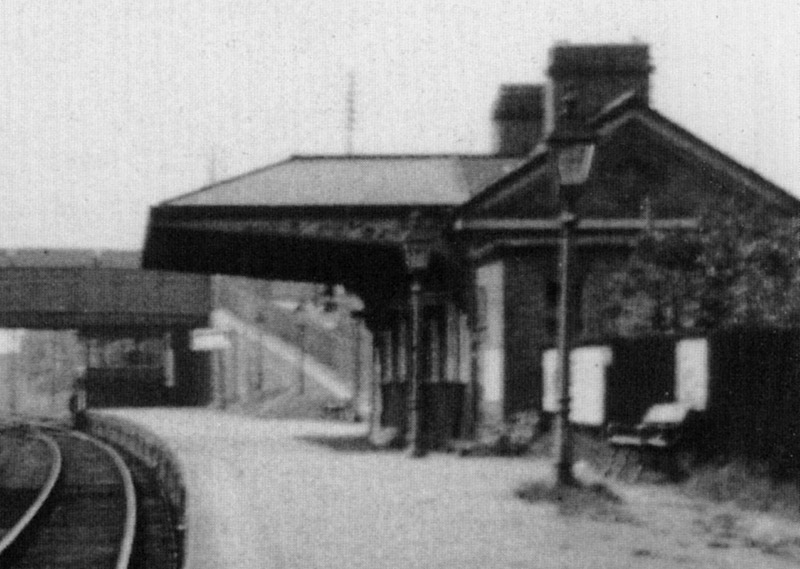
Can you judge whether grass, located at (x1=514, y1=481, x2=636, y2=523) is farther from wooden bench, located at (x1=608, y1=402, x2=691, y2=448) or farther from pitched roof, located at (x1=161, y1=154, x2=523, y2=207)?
pitched roof, located at (x1=161, y1=154, x2=523, y2=207)

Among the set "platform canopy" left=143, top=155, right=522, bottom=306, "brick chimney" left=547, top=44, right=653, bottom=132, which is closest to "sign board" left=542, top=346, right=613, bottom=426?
"platform canopy" left=143, top=155, right=522, bottom=306

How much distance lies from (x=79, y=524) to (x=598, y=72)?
44.9 ft

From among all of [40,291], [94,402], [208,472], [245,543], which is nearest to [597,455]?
[208,472]

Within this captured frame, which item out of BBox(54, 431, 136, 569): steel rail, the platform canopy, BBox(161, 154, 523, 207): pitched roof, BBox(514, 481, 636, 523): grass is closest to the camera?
BBox(514, 481, 636, 523): grass

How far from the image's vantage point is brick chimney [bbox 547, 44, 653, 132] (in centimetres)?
2858

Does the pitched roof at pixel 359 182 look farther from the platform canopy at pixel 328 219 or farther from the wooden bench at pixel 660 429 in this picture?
the wooden bench at pixel 660 429

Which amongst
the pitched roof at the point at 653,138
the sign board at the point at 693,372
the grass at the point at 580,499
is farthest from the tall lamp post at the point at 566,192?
the pitched roof at the point at 653,138

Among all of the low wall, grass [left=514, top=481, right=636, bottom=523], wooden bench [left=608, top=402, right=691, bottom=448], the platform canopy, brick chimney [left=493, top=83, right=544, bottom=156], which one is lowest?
the low wall

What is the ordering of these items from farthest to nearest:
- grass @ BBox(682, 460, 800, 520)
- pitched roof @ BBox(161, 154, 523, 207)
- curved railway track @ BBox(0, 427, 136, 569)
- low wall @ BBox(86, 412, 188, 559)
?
pitched roof @ BBox(161, 154, 523, 207)
low wall @ BBox(86, 412, 188, 559)
curved railway track @ BBox(0, 427, 136, 569)
grass @ BBox(682, 460, 800, 520)

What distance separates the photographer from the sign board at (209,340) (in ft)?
192

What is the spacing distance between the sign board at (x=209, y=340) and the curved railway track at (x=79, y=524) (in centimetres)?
2598

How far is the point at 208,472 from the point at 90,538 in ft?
4.68

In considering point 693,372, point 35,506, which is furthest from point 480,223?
point 693,372

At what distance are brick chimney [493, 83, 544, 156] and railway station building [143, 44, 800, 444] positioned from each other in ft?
2.70
